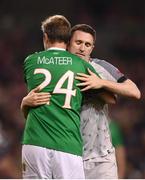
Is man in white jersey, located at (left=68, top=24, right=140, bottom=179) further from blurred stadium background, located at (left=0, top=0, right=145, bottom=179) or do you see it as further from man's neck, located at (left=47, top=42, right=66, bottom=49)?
blurred stadium background, located at (left=0, top=0, right=145, bottom=179)

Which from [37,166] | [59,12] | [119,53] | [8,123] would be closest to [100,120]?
[37,166]

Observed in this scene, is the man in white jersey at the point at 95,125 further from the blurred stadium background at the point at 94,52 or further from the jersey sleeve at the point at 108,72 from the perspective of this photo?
the blurred stadium background at the point at 94,52

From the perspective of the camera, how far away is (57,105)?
3.58 m

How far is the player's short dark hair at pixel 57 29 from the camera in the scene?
12.0ft

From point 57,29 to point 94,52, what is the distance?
508cm

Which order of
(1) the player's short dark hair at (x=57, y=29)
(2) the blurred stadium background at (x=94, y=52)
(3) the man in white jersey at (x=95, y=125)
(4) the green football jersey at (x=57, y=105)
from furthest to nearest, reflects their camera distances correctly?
(2) the blurred stadium background at (x=94, y=52)
(3) the man in white jersey at (x=95, y=125)
(1) the player's short dark hair at (x=57, y=29)
(4) the green football jersey at (x=57, y=105)

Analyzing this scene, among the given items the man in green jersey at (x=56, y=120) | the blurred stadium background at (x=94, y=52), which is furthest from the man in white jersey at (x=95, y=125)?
the blurred stadium background at (x=94, y=52)

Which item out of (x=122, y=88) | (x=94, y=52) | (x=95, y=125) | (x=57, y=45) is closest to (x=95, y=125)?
(x=95, y=125)

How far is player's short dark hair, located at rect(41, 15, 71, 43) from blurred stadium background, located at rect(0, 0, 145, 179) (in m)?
2.98

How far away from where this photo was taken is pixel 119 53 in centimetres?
888

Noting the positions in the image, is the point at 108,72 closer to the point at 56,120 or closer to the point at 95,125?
the point at 95,125

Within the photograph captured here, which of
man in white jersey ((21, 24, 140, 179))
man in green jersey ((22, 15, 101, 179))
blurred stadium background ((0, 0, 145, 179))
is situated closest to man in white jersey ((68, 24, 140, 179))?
man in white jersey ((21, 24, 140, 179))

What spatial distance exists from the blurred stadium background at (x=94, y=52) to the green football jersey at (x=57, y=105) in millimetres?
2885

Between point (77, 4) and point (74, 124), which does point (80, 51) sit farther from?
point (77, 4)
